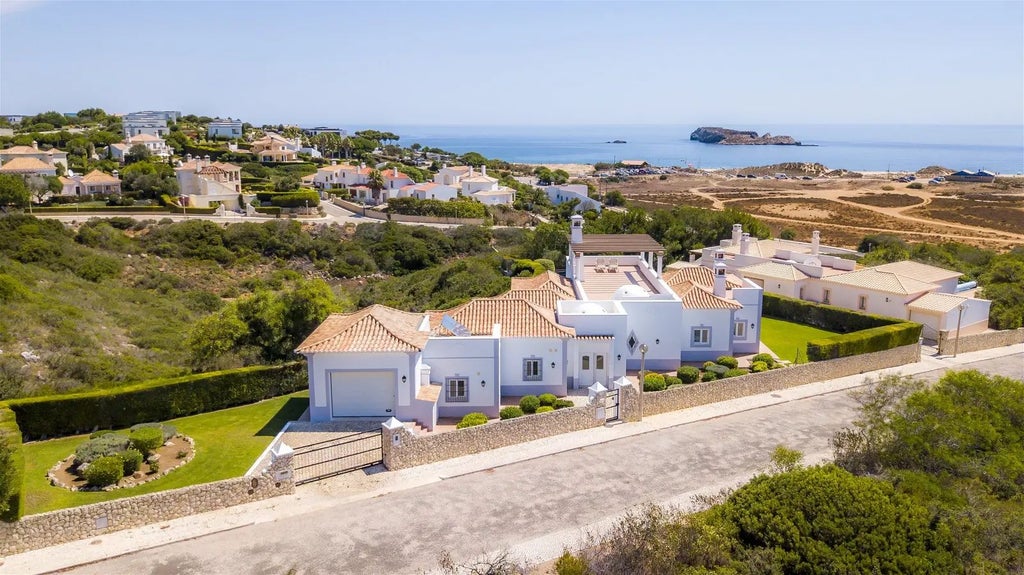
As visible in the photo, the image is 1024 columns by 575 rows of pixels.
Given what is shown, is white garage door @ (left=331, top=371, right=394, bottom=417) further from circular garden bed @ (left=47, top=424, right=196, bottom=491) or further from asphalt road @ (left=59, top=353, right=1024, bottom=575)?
asphalt road @ (left=59, top=353, right=1024, bottom=575)

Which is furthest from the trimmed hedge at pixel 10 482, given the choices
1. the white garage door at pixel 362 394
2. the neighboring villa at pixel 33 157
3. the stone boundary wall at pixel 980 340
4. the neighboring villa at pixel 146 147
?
the neighboring villa at pixel 146 147

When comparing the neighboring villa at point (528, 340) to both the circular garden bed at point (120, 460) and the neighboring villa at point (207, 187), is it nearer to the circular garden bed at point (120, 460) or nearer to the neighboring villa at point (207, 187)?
the circular garden bed at point (120, 460)

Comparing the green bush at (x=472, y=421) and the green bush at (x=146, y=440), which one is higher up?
the green bush at (x=146, y=440)

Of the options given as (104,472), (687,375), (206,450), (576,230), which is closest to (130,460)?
(104,472)

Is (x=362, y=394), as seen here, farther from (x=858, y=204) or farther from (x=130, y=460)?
(x=858, y=204)

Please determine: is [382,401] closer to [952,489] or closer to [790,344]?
[952,489]

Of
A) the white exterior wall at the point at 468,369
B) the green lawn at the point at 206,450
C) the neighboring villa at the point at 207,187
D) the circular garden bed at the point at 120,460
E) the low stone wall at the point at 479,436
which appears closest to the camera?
the green lawn at the point at 206,450

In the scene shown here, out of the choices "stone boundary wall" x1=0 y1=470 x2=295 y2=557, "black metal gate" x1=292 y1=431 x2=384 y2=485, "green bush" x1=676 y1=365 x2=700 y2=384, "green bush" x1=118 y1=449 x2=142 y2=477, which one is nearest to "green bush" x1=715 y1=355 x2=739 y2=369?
"green bush" x1=676 y1=365 x2=700 y2=384
